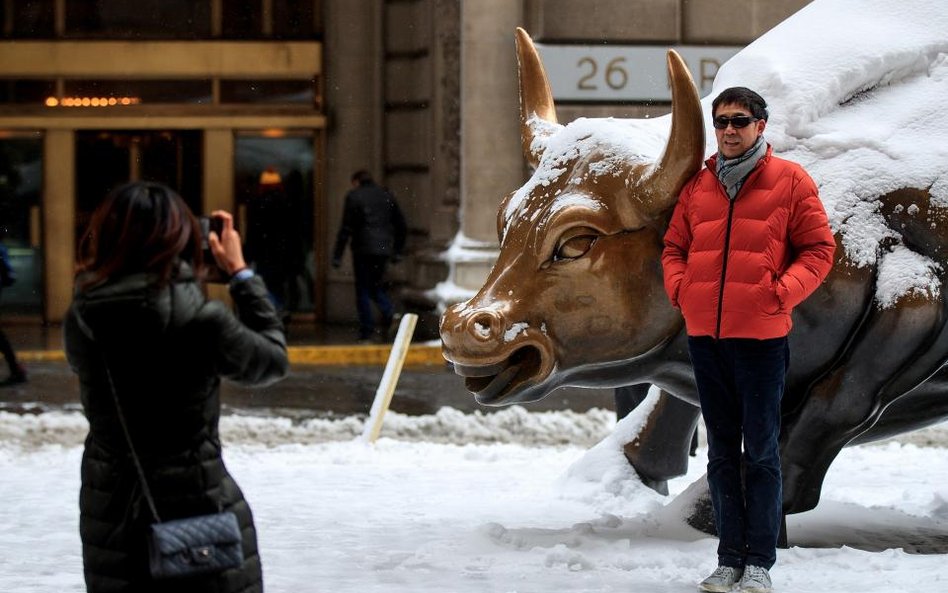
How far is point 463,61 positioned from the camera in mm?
16047

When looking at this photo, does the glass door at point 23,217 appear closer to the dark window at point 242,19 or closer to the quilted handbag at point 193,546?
the dark window at point 242,19

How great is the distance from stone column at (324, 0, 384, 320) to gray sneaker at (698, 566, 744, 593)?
13.5 meters

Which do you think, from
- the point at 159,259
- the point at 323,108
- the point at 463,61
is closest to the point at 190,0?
the point at 323,108

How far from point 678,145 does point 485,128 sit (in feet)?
34.6

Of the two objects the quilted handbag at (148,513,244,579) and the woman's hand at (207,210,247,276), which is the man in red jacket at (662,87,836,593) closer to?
the woman's hand at (207,210,247,276)

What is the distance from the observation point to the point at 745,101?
5363mm

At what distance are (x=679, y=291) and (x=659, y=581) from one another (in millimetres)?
1011

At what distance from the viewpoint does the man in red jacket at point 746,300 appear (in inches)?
207

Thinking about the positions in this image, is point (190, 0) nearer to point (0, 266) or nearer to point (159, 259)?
point (0, 266)

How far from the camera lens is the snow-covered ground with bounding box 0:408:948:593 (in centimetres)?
573

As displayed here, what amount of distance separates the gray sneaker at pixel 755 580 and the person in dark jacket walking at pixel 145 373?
6.34 feet

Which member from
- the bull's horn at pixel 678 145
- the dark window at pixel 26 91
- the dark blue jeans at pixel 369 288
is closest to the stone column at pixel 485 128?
the dark blue jeans at pixel 369 288

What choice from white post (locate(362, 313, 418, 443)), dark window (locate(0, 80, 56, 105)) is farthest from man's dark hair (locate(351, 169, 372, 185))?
white post (locate(362, 313, 418, 443))

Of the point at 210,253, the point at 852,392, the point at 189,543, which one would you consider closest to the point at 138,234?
the point at 210,253
